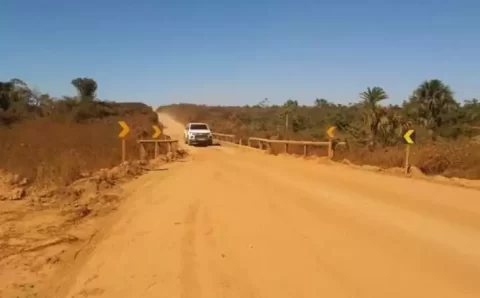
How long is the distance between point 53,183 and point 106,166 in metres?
4.83

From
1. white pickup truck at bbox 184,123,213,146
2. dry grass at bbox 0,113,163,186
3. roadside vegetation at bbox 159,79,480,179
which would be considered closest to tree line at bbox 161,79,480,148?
roadside vegetation at bbox 159,79,480,179

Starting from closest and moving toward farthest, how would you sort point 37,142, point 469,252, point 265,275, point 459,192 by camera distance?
point 265,275
point 469,252
point 459,192
point 37,142

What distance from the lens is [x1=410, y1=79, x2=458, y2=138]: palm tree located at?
5431cm

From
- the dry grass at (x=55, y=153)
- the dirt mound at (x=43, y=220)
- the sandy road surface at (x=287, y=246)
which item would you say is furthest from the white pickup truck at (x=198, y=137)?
the sandy road surface at (x=287, y=246)

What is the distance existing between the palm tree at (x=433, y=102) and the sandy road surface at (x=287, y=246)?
45.6 metres

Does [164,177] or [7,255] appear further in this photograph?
[164,177]

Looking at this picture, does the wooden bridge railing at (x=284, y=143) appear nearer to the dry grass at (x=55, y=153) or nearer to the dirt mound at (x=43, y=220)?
the dry grass at (x=55, y=153)

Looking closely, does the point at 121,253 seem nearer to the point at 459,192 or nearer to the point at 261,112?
the point at 459,192

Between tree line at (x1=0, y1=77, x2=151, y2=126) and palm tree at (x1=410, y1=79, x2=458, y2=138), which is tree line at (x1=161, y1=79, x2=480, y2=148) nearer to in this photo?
palm tree at (x1=410, y1=79, x2=458, y2=138)

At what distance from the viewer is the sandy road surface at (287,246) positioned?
5242 millimetres

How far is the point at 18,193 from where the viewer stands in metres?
12.2

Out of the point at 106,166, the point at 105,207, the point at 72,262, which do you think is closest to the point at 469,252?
the point at 72,262

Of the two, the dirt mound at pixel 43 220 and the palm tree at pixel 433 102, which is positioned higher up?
the palm tree at pixel 433 102

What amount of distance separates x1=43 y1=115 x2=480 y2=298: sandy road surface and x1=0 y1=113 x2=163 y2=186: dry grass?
4.74 metres
